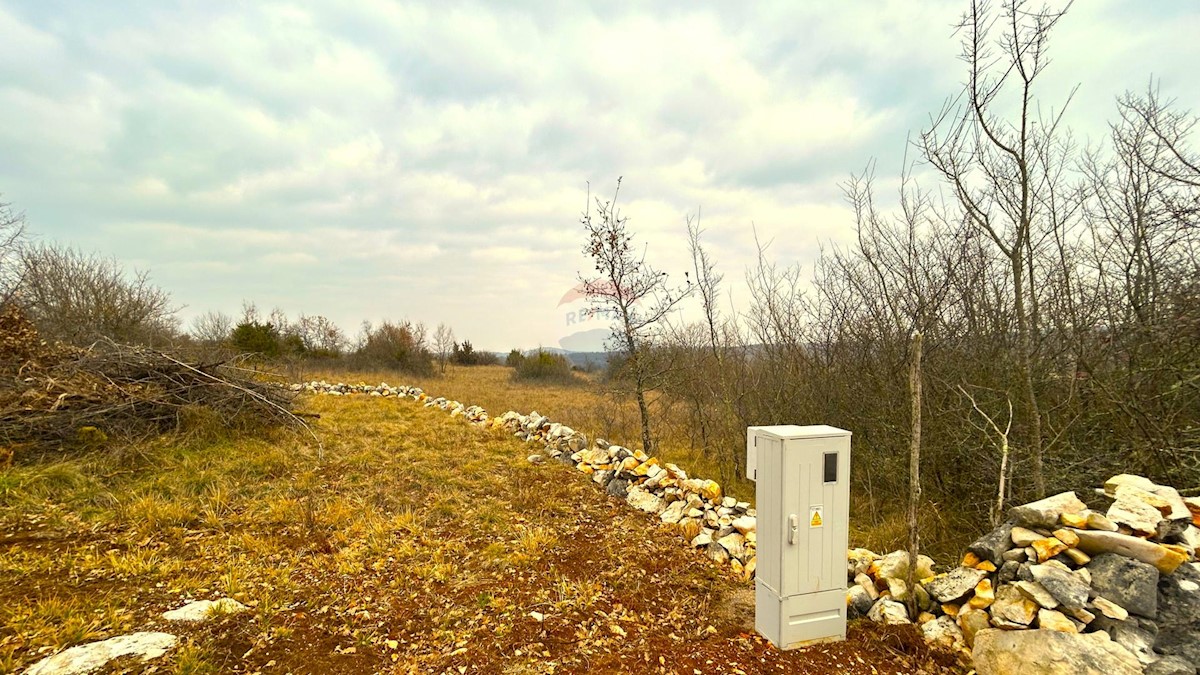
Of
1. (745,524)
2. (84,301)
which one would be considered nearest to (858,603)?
(745,524)

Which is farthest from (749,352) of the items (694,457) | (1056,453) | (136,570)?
(136,570)

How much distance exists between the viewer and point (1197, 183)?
4.03 m

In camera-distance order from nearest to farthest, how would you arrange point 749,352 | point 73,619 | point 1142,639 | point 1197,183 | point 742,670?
point 1142,639
point 742,670
point 73,619
point 1197,183
point 749,352

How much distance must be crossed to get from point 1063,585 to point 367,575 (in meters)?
4.63

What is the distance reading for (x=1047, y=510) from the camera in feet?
9.57

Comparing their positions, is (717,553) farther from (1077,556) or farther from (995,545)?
(1077,556)

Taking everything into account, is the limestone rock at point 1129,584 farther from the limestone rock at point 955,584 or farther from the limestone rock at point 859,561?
the limestone rock at point 859,561

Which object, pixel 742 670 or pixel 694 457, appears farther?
pixel 694 457

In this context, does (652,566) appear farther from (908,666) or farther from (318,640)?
(318,640)

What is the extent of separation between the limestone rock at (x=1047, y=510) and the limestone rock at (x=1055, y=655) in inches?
24.1

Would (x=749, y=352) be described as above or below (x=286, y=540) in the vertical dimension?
above

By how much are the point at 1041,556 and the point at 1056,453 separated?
7.39ft

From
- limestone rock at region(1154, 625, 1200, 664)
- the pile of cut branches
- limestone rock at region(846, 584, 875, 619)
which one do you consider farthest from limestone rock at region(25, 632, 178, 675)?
limestone rock at region(1154, 625, 1200, 664)

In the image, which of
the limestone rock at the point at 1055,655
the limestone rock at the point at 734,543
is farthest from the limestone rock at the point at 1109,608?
the limestone rock at the point at 734,543
